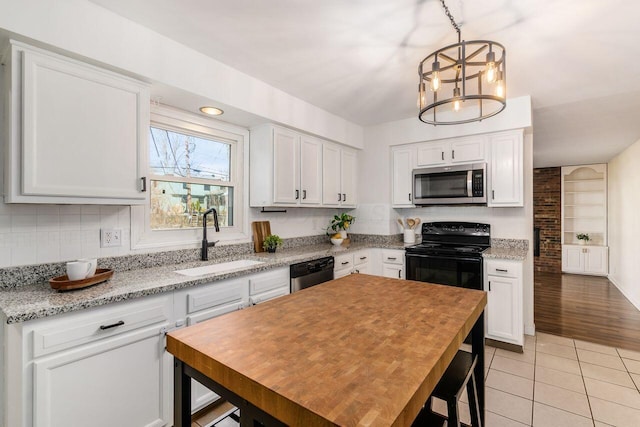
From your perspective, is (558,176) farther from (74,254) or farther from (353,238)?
(74,254)

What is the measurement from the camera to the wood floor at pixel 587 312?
3.27 metres

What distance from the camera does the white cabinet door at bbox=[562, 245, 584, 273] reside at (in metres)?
6.53

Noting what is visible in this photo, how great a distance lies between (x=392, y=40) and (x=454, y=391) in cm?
196

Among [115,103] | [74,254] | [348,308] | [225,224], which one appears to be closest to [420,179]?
[225,224]

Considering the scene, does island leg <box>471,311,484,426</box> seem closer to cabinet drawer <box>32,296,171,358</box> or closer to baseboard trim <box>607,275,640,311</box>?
cabinet drawer <box>32,296,171,358</box>

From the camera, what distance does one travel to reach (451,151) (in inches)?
138

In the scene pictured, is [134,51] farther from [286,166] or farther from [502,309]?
[502,309]

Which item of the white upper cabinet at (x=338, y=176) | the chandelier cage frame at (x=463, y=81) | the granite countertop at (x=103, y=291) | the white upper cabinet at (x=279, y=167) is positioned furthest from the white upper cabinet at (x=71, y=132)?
the white upper cabinet at (x=338, y=176)

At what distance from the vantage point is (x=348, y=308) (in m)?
1.36

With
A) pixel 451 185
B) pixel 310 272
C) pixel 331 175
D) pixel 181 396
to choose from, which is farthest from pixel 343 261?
pixel 181 396

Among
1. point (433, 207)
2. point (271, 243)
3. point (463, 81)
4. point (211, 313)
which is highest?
point (463, 81)

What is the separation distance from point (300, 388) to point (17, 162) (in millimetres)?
1734

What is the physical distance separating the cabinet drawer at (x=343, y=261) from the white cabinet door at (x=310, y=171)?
2.09ft

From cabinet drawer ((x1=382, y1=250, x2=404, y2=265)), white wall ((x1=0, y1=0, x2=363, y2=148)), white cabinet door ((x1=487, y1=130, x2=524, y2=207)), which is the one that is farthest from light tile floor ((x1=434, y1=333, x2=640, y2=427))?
white wall ((x1=0, y1=0, x2=363, y2=148))
